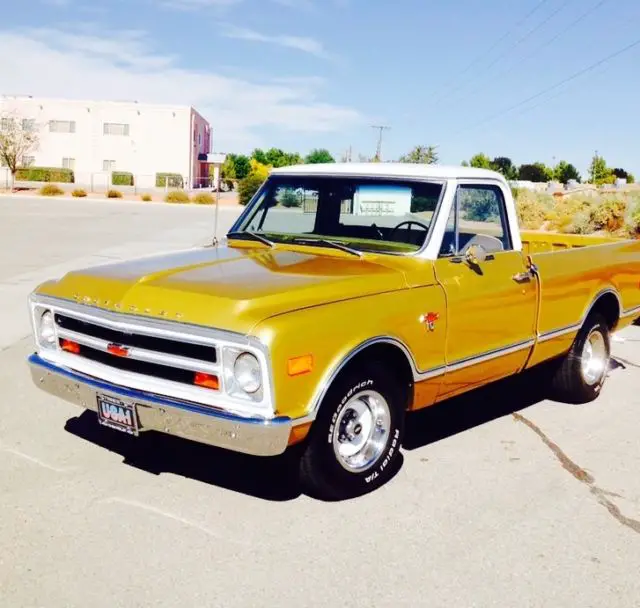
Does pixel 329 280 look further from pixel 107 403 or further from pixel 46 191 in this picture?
pixel 46 191

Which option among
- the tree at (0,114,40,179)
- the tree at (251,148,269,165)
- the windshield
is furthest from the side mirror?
the tree at (251,148,269,165)

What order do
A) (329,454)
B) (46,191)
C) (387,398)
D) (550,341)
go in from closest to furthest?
(329,454)
(387,398)
(550,341)
(46,191)

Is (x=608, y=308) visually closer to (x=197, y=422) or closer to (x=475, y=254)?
(x=475, y=254)

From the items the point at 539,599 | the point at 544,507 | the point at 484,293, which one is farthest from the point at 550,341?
the point at 539,599

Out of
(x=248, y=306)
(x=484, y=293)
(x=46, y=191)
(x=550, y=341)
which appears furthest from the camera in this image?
(x=46, y=191)

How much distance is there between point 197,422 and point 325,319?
822 millimetres

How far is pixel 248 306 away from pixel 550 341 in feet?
9.67

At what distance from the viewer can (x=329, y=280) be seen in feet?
14.5

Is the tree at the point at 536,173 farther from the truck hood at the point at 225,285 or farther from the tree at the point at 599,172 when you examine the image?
the truck hood at the point at 225,285

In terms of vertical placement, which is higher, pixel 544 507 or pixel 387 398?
pixel 387 398

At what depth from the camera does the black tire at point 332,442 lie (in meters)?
4.20

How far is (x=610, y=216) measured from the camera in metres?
27.5

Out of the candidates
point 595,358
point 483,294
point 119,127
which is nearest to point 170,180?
point 119,127

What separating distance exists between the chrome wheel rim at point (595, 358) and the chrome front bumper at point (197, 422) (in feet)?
12.1
